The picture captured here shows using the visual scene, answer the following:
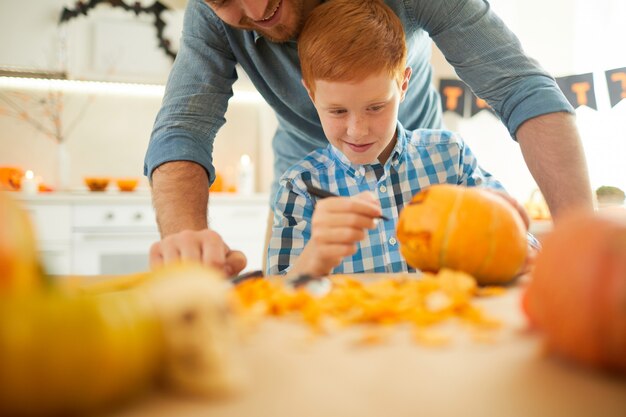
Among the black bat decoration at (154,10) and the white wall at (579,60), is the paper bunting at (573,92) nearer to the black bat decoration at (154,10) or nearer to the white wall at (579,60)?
the white wall at (579,60)

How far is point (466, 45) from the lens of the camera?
114cm

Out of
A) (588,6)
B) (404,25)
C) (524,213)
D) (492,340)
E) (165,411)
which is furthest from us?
(588,6)

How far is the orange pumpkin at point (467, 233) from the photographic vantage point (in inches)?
24.2

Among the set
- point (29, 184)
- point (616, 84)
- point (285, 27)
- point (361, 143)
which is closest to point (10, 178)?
point (29, 184)

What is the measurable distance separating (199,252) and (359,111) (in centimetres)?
46

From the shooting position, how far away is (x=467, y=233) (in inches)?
24.1

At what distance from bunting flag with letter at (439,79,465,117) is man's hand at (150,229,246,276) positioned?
257 cm

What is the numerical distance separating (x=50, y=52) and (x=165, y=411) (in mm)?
3229

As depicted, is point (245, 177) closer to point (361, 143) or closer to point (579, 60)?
point (579, 60)

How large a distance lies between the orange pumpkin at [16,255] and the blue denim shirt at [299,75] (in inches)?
33.1

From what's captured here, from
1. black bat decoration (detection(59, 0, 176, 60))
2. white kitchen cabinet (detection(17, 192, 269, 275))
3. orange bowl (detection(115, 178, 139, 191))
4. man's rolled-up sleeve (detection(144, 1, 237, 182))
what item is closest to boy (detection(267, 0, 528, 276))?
man's rolled-up sleeve (detection(144, 1, 237, 182))

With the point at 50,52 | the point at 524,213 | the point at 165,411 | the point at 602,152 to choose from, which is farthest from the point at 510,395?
the point at 50,52

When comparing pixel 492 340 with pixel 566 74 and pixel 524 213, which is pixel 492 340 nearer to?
pixel 524 213

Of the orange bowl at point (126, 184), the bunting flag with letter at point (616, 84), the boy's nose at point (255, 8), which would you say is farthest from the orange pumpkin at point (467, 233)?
the bunting flag with letter at point (616, 84)
